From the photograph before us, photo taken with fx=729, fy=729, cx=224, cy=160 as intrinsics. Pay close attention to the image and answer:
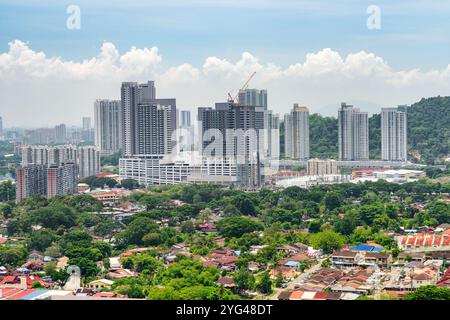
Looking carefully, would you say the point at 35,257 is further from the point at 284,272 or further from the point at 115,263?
the point at 284,272

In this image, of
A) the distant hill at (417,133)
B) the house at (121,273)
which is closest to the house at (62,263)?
the house at (121,273)

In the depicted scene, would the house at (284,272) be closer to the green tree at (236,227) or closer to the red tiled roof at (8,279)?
the green tree at (236,227)

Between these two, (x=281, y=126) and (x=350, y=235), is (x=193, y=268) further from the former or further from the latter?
(x=281, y=126)

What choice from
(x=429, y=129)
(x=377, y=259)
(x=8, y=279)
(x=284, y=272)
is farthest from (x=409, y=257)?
(x=429, y=129)

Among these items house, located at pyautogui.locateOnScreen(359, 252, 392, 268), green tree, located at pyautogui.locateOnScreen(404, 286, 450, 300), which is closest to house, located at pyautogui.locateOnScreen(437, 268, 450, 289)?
green tree, located at pyautogui.locateOnScreen(404, 286, 450, 300)

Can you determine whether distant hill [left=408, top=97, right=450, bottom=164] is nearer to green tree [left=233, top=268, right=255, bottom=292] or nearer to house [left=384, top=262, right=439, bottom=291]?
house [left=384, top=262, right=439, bottom=291]

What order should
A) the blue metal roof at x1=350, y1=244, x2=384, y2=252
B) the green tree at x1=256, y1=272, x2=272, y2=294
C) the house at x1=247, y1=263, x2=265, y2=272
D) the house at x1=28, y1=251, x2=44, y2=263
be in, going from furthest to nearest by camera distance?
the house at x1=28, y1=251, x2=44, y2=263 < the blue metal roof at x1=350, y1=244, x2=384, y2=252 < the house at x1=247, y1=263, x2=265, y2=272 < the green tree at x1=256, y1=272, x2=272, y2=294

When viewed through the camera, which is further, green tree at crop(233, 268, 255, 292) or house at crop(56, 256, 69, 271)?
house at crop(56, 256, 69, 271)
